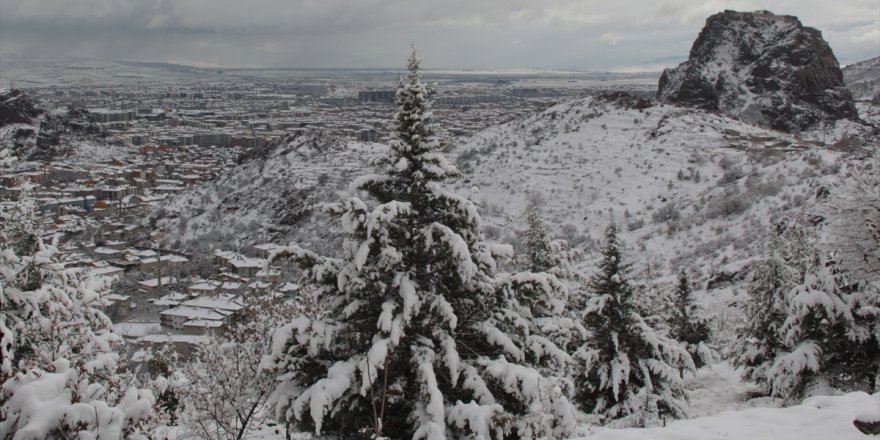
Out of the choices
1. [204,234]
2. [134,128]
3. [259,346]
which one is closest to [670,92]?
[204,234]

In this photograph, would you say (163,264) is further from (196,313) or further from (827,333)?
(827,333)

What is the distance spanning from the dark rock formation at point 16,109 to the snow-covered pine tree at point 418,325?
119m

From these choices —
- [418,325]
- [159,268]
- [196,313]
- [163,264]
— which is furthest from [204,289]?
[418,325]

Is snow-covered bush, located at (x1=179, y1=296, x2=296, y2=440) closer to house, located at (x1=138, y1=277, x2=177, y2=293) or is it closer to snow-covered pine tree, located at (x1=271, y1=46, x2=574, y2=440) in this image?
snow-covered pine tree, located at (x1=271, y1=46, x2=574, y2=440)

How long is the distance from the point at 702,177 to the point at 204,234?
1603 inches

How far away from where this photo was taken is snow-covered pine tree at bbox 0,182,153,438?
3785 millimetres

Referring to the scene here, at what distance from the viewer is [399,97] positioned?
8.13m

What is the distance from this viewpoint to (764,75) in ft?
222

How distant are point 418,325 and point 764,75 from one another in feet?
241

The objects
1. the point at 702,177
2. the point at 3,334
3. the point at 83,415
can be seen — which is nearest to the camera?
the point at 83,415

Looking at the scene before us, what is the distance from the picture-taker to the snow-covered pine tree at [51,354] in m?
3.79

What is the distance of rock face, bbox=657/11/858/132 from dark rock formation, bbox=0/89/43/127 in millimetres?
106278

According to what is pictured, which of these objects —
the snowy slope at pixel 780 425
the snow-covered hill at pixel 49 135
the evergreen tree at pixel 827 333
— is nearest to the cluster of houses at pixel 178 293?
the evergreen tree at pixel 827 333

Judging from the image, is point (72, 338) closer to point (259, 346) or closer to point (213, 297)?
point (259, 346)
